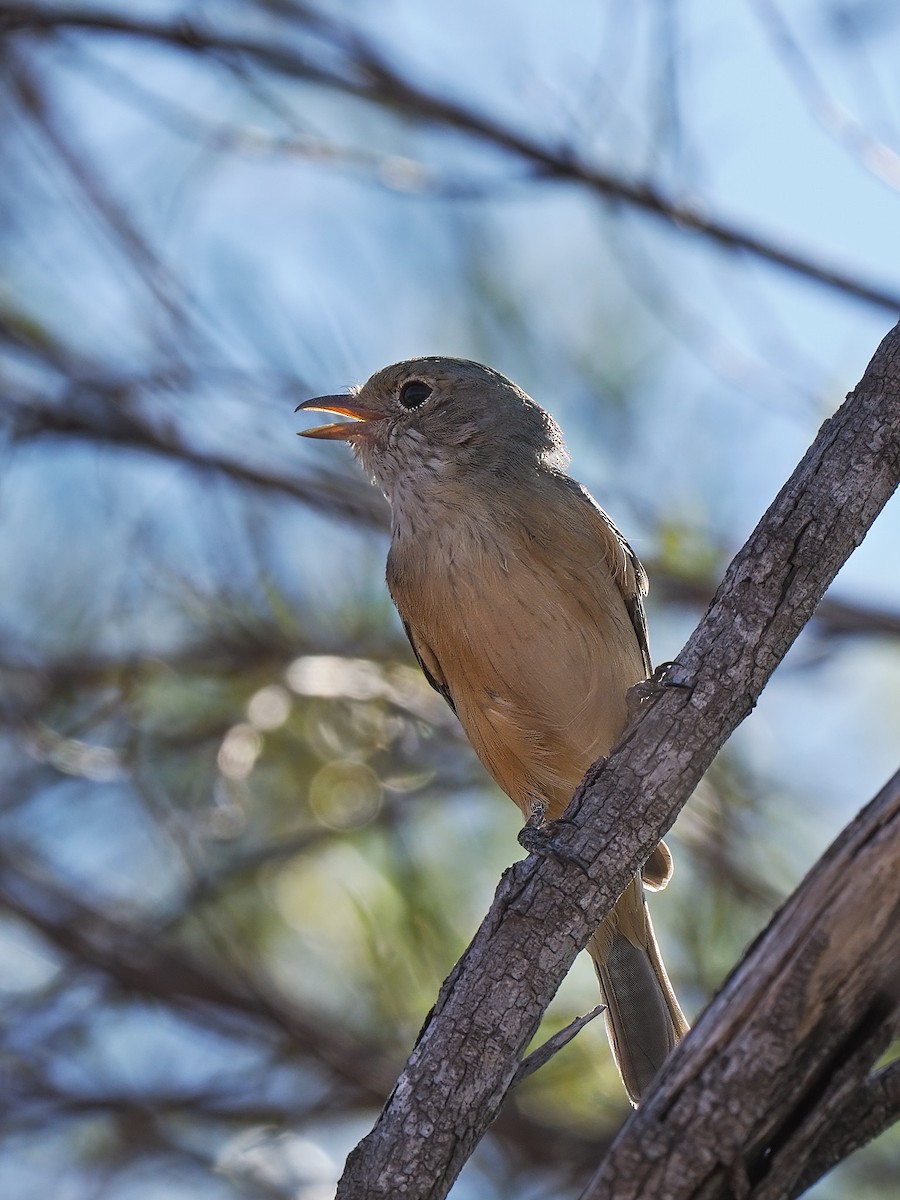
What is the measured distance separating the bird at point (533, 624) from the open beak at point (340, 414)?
23cm

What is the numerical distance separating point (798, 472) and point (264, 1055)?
3.14 m

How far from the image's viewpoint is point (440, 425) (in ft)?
14.8

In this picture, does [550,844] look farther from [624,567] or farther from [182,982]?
[182,982]

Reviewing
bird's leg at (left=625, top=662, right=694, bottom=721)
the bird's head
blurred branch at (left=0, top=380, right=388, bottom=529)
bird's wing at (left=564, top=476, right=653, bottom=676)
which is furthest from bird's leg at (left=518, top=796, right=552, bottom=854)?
blurred branch at (left=0, top=380, right=388, bottom=529)

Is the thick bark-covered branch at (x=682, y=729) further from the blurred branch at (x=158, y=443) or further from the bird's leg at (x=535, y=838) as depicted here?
the blurred branch at (x=158, y=443)

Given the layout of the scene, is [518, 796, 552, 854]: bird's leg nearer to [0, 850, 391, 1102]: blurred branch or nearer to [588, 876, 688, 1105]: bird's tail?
[588, 876, 688, 1105]: bird's tail

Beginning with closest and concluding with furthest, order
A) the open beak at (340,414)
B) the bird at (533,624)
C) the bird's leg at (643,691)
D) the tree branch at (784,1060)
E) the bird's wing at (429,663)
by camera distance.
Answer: the tree branch at (784,1060) < the bird's leg at (643,691) < the bird at (533,624) < the bird's wing at (429,663) < the open beak at (340,414)

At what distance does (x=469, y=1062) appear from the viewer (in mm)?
2350

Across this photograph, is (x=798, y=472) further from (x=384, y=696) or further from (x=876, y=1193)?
(x=876, y=1193)

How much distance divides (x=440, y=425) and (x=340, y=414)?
41cm

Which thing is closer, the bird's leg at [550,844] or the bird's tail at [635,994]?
the bird's leg at [550,844]

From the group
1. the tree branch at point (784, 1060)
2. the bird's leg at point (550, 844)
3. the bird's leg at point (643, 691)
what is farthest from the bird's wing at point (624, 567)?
the tree branch at point (784, 1060)

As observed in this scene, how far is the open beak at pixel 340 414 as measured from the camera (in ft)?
15.2

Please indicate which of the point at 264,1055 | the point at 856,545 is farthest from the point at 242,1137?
the point at 856,545
